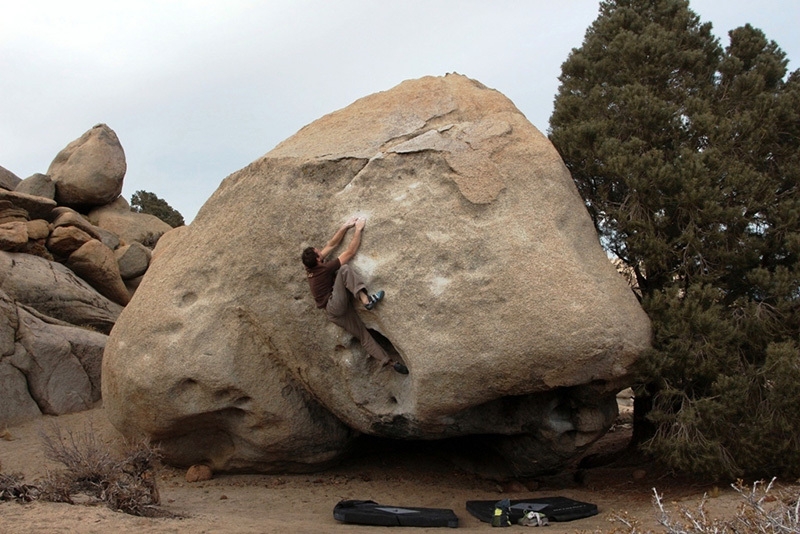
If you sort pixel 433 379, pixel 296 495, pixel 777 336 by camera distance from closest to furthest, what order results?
pixel 433 379 < pixel 777 336 < pixel 296 495

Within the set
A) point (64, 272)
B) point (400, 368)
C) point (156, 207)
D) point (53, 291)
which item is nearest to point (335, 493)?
point (400, 368)

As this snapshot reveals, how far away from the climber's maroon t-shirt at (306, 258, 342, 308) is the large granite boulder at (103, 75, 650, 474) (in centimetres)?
30

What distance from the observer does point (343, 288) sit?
752cm

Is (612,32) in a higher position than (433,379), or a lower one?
higher

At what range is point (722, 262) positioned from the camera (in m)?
8.18

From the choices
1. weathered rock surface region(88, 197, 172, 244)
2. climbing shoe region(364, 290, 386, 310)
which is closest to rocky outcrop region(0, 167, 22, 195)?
weathered rock surface region(88, 197, 172, 244)

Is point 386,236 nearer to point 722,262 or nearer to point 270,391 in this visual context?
point 270,391

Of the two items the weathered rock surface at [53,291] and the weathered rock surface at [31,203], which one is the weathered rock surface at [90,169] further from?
the weathered rock surface at [53,291]

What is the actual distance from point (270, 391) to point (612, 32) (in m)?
6.50

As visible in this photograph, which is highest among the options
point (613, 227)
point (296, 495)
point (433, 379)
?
point (613, 227)

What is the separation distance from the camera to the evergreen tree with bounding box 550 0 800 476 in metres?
7.43

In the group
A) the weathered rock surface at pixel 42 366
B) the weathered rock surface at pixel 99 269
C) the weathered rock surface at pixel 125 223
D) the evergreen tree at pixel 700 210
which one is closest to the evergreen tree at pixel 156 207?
the weathered rock surface at pixel 125 223

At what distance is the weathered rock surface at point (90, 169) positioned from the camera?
60.5 feet

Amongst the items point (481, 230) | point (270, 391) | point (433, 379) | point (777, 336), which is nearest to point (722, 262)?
point (777, 336)
